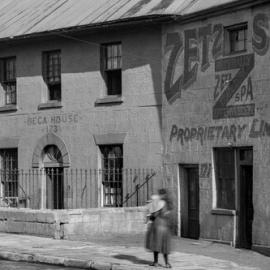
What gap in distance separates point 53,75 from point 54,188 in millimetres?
3439

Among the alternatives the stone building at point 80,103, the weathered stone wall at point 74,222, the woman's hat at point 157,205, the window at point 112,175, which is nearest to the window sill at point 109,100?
the stone building at point 80,103

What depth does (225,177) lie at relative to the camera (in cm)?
2153

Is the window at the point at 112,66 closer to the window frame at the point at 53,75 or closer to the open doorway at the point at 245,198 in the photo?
the window frame at the point at 53,75

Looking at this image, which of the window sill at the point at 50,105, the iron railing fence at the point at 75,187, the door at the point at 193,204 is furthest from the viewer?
the window sill at the point at 50,105

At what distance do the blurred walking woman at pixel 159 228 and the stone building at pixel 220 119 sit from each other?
3791 millimetres

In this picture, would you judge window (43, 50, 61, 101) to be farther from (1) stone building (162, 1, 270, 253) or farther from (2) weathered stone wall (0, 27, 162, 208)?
(1) stone building (162, 1, 270, 253)

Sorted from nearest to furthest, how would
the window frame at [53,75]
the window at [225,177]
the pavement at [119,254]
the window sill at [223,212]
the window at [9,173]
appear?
the pavement at [119,254] → the window sill at [223,212] → the window at [225,177] → the window frame at [53,75] → the window at [9,173]

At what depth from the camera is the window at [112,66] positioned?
24525 millimetres

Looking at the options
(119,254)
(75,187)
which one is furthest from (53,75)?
(119,254)

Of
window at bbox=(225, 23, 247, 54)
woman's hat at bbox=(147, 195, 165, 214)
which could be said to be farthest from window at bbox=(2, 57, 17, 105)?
woman's hat at bbox=(147, 195, 165, 214)

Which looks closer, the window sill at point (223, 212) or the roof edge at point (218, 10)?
the roof edge at point (218, 10)

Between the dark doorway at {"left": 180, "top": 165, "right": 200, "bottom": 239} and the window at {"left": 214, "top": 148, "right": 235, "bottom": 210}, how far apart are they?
0.99 metres

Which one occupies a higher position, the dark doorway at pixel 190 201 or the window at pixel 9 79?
the window at pixel 9 79

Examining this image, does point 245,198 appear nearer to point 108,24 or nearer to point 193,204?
point 193,204
